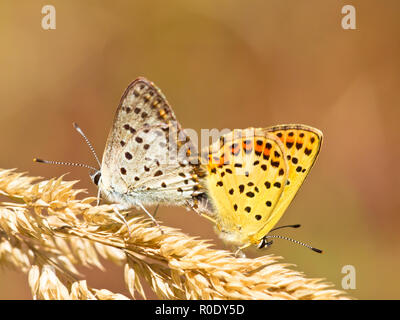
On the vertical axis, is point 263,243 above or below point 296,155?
below

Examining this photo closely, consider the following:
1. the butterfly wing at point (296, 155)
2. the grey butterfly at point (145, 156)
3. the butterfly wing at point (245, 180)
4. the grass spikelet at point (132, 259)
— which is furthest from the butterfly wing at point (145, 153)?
the grass spikelet at point (132, 259)

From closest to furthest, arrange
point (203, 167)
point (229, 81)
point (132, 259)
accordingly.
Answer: point (132, 259) → point (203, 167) → point (229, 81)

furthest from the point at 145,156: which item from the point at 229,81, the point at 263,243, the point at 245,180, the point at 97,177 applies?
the point at 229,81

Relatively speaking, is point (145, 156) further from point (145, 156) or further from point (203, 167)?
point (203, 167)

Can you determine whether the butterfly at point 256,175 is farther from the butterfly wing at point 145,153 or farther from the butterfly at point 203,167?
the butterfly wing at point 145,153

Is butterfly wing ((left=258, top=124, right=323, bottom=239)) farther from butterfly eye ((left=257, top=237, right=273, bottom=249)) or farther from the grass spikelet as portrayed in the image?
the grass spikelet

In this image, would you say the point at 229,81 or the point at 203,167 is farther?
the point at 229,81
